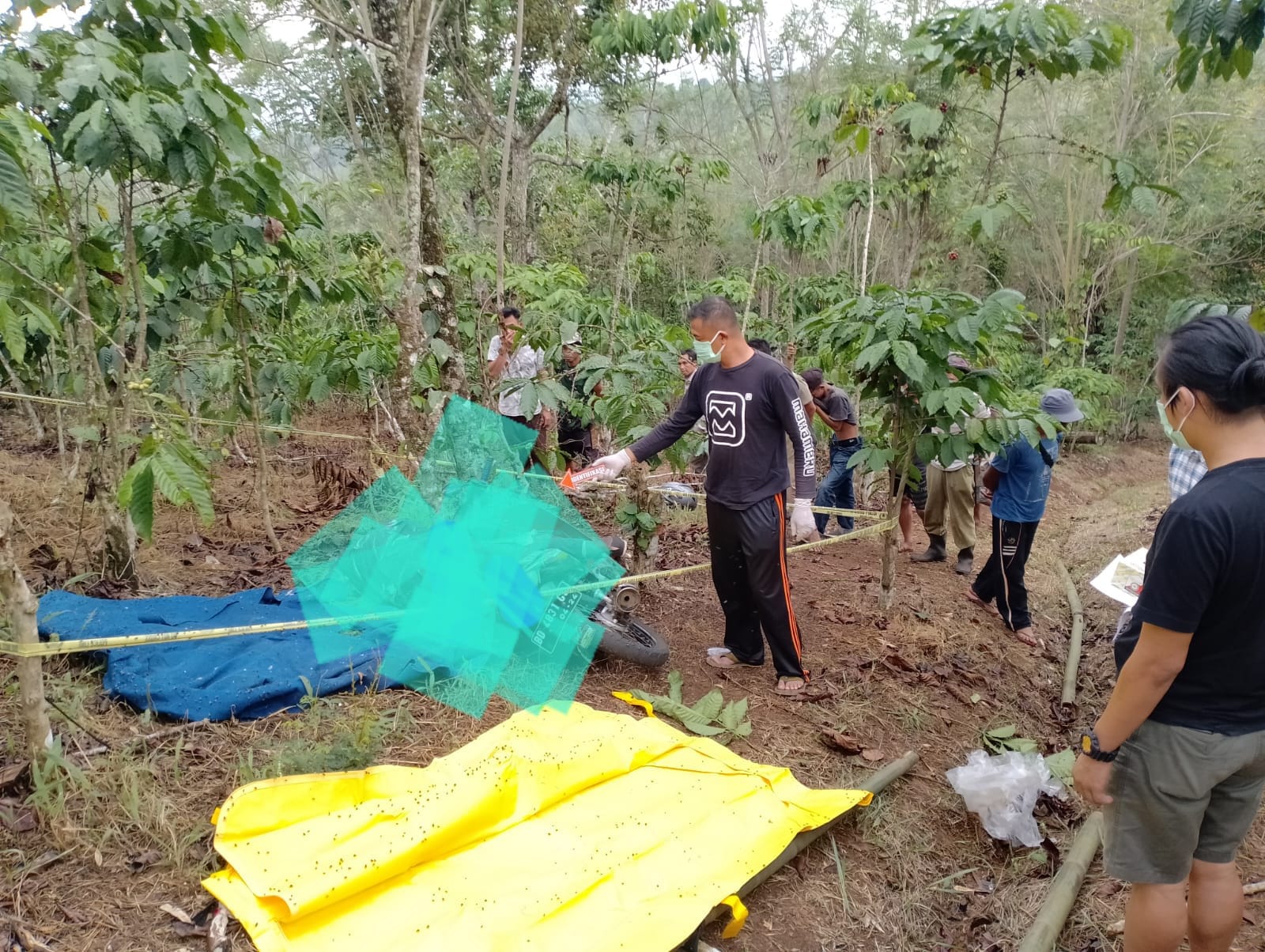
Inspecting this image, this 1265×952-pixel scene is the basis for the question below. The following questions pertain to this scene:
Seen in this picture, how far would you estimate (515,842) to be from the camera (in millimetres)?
2340

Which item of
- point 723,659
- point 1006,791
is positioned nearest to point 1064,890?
point 1006,791

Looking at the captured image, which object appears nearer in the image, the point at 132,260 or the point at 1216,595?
the point at 1216,595

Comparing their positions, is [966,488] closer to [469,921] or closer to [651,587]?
[651,587]

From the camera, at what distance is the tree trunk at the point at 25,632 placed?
6.83 ft

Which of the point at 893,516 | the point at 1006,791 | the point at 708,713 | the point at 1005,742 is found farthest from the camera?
the point at 893,516

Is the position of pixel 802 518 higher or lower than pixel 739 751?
higher

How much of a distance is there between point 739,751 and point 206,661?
203cm

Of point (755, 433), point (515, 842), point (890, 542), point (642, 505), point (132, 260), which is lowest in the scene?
point (515, 842)

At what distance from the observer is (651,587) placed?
14.9 feet

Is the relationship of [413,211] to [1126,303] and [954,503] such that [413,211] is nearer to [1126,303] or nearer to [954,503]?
[954,503]

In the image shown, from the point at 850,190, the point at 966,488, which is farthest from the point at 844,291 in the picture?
the point at 966,488

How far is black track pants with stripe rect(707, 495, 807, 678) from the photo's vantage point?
11.2 ft

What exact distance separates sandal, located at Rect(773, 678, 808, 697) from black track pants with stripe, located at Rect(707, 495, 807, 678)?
2 centimetres

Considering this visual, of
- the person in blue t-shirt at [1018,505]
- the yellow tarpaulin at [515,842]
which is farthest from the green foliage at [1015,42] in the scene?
the yellow tarpaulin at [515,842]
